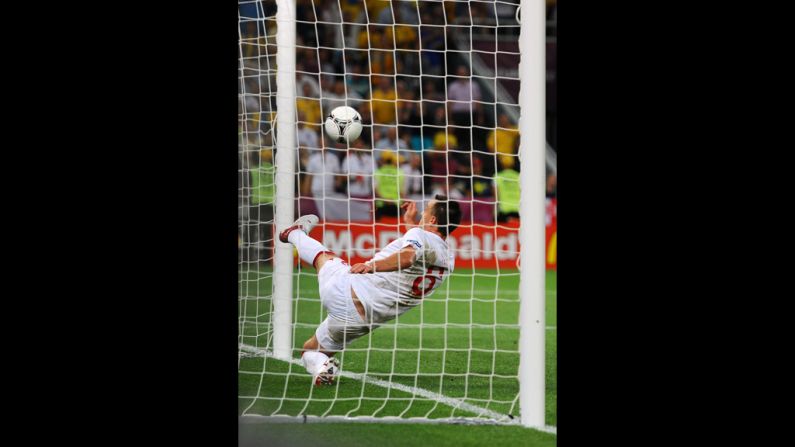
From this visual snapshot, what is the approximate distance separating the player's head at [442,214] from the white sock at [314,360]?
102cm

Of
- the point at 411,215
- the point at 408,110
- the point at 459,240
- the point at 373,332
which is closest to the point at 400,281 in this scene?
the point at 411,215

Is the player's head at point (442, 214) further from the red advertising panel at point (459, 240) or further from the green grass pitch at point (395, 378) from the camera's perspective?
the red advertising panel at point (459, 240)

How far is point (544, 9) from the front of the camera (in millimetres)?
4426

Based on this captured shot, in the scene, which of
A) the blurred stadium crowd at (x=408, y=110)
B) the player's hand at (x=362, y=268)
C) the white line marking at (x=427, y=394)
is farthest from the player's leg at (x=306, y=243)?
the blurred stadium crowd at (x=408, y=110)

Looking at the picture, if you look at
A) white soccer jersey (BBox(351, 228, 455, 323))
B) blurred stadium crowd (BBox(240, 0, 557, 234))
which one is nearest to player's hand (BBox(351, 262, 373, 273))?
white soccer jersey (BBox(351, 228, 455, 323))

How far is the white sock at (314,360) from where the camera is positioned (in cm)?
525

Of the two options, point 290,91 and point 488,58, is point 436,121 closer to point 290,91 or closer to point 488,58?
point 488,58

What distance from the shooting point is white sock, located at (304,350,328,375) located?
525 cm

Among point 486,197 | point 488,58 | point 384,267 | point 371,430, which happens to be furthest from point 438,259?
point 488,58

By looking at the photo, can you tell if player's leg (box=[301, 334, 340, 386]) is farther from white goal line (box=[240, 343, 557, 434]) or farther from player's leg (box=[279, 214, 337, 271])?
player's leg (box=[279, 214, 337, 271])

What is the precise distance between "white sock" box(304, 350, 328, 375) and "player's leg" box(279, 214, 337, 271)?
56 cm

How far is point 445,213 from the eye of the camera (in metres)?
5.31

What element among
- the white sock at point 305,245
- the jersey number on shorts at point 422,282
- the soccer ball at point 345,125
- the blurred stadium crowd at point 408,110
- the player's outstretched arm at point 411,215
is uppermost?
the blurred stadium crowd at point 408,110

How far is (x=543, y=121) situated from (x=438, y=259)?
4.03 feet
